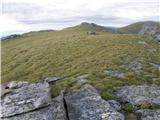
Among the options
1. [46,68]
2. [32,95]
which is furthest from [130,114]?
[46,68]

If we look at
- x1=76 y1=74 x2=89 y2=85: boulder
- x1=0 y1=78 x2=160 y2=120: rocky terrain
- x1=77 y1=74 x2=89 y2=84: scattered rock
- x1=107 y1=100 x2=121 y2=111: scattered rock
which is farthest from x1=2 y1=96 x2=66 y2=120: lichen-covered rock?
x1=77 y1=74 x2=89 y2=84: scattered rock

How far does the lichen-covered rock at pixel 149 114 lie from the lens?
3017cm

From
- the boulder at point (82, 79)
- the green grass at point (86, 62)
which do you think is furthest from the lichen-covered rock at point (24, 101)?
the boulder at point (82, 79)

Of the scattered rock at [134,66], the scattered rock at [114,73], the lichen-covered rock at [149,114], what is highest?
the scattered rock at [134,66]

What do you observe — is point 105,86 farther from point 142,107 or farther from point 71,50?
point 71,50

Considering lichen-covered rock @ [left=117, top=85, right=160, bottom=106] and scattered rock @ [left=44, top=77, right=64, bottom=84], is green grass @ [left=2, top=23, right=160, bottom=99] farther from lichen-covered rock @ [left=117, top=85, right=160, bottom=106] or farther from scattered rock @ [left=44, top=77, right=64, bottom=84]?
lichen-covered rock @ [left=117, top=85, right=160, bottom=106]

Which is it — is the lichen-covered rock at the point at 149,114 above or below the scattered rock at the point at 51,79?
below

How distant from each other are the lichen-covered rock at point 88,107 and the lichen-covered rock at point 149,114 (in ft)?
7.27

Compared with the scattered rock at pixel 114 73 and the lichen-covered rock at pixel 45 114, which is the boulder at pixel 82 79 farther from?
the lichen-covered rock at pixel 45 114

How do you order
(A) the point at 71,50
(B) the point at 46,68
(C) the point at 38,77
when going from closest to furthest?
(C) the point at 38,77, (B) the point at 46,68, (A) the point at 71,50

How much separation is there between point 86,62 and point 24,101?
66.2 feet

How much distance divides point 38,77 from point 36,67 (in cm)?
583

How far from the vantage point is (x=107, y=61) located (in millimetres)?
47375

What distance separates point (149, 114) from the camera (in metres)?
30.7
